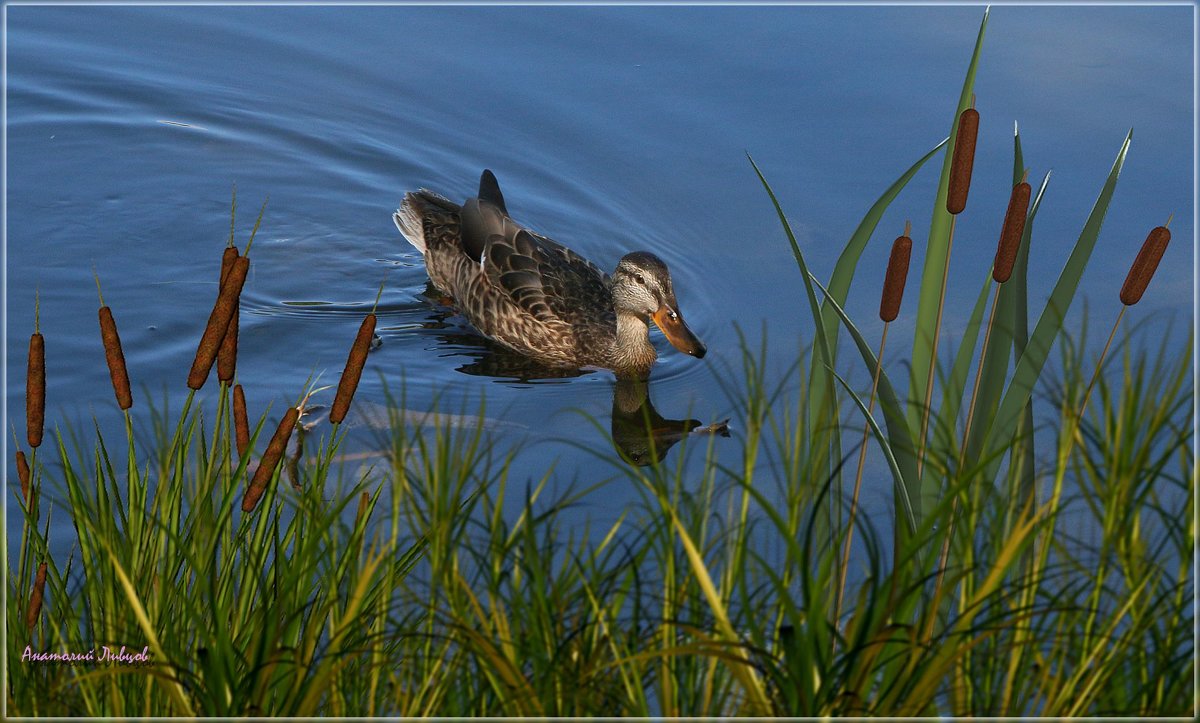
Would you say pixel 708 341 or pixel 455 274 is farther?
pixel 455 274

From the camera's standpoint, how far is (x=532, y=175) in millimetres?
8789

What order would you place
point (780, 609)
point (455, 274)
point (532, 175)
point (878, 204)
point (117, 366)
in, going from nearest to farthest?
point (780, 609), point (117, 366), point (878, 204), point (455, 274), point (532, 175)

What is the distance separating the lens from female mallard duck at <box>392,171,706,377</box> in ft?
23.8

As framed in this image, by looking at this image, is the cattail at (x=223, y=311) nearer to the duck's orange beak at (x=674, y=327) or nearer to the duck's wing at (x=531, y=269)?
the duck's orange beak at (x=674, y=327)

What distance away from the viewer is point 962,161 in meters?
3.28

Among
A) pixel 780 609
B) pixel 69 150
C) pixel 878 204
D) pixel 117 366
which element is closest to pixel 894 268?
pixel 878 204

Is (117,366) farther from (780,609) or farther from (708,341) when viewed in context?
(708,341)

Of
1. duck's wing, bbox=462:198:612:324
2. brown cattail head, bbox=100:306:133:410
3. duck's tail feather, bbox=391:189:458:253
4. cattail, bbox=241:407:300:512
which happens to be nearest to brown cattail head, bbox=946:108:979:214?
cattail, bbox=241:407:300:512

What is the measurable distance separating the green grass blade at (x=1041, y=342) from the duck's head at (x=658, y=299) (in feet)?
12.0

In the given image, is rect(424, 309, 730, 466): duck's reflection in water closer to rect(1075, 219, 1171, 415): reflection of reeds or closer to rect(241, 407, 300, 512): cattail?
rect(1075, 219, 1171, 415): reflection of reeds

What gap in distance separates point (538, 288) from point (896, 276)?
15.0 feet

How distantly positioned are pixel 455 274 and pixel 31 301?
2388 millimetres

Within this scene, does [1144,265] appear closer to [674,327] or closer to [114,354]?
[114,354]

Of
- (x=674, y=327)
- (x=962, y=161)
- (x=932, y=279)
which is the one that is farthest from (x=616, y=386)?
(x=962, y=161)
